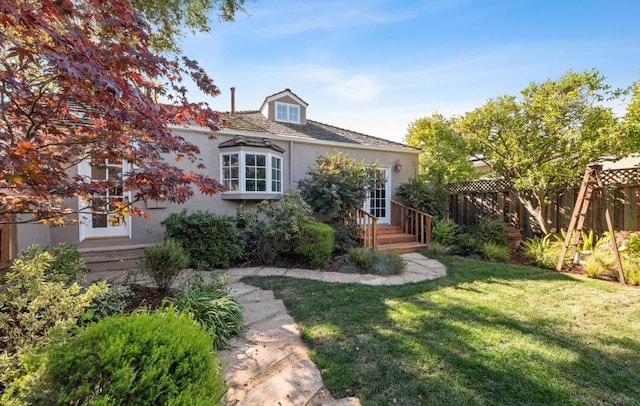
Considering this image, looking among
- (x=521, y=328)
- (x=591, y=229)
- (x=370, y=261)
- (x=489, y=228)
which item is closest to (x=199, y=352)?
(x=521, y=328)

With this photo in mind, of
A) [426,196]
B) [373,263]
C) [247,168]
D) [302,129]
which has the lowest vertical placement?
[373,263]

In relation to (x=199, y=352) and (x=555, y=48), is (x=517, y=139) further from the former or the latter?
(x=199, y=352)

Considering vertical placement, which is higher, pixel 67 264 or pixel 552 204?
pixel 552 204

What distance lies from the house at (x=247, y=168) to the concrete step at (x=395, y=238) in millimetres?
1612

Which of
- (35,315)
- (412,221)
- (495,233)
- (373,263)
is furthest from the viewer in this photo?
(412,221)

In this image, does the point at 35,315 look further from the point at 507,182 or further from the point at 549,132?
the point at 507,182

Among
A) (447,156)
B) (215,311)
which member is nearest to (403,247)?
(447,156)

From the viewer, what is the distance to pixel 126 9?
250 cm

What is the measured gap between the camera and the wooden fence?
260 inches

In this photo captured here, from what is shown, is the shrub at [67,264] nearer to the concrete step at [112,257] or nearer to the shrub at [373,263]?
the concrete step at [112,257]

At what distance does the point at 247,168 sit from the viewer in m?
8.02

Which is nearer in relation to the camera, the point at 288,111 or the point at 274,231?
the point at 274,231

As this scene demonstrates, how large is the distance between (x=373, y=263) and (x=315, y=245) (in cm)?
132

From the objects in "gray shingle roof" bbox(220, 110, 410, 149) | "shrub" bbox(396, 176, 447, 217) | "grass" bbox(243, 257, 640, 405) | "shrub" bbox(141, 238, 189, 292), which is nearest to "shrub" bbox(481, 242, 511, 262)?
"grass" bbox(243, 257, 640, 405)
